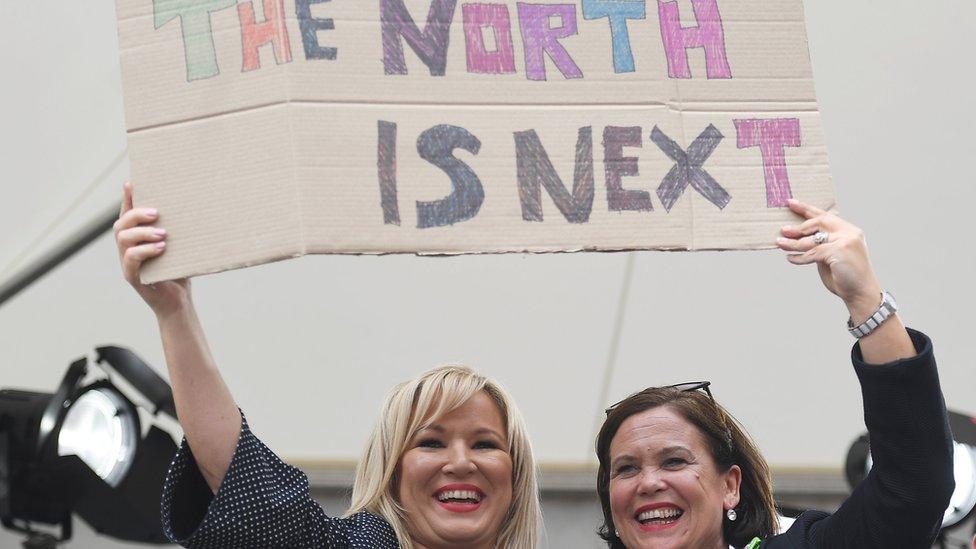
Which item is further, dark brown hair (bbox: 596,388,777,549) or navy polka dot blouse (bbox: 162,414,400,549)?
dark brown hair (bbox: 596,388,777,549)

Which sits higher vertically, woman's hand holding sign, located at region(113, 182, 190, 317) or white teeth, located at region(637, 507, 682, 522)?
woman's hand holding sign, located at region(113, 182, 190, 317)

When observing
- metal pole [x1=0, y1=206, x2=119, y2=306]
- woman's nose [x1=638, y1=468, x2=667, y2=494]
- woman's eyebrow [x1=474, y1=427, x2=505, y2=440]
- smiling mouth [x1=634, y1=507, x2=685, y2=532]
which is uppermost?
metal pole [x1=0, y1=206, x2=119, y2=306]

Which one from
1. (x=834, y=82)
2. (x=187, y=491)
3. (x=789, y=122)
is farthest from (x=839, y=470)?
(x=187, y=491)

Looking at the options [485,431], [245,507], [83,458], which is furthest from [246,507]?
[83,458]

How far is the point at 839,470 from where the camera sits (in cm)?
391

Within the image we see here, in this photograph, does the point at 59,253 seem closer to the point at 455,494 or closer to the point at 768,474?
the point at 455,494

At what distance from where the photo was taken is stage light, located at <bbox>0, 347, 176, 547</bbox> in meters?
3.01

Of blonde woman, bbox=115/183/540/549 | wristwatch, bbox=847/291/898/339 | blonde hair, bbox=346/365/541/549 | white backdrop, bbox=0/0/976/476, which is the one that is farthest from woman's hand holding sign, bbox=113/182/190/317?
white backdrop, bbox=0/0/976/476

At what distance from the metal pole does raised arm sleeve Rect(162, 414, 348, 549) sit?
143 cm

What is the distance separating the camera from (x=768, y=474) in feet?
7.23

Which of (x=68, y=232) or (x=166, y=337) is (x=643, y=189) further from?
(x=68, y=232)

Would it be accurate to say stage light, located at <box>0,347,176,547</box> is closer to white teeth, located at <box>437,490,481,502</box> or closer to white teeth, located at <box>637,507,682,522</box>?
white teeth, located at <box>437,490,481,502</box>

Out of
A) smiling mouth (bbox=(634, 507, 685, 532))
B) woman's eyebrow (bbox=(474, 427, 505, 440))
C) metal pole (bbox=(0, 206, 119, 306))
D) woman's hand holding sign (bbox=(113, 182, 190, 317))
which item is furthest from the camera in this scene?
metal pole (bbox=(0, 206, 119, 306))

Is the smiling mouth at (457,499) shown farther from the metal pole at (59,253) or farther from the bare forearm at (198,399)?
the metal pole at (59,253)
